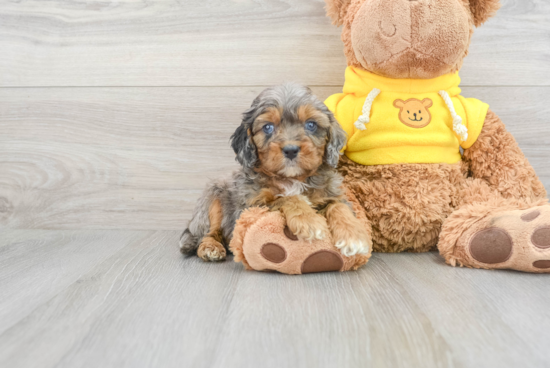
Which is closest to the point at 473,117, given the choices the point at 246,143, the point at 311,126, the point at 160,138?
the point at 311,126

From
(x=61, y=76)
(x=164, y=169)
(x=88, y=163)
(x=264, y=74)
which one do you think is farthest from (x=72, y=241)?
(x=264, y=74)

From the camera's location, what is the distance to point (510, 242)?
5.12 ft

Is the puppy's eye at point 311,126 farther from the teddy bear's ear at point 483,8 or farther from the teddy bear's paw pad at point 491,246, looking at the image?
the teddy bear's ear at point 483,8

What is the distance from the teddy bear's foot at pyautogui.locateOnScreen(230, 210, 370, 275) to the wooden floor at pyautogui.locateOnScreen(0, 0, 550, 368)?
2.0 inches

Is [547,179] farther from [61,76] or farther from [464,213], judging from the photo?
[61,76]

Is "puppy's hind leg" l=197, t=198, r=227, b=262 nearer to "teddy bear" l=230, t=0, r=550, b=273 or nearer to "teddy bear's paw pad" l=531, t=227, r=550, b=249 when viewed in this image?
"teddy bear" l=230, t=0, r=550, b=273

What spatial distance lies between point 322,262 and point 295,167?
0.38 meters

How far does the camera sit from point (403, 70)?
1822 mm

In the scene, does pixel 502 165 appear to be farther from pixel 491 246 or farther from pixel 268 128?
pixel 268 128

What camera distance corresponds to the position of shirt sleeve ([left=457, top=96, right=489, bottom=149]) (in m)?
1.90

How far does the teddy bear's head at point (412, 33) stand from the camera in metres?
1.70

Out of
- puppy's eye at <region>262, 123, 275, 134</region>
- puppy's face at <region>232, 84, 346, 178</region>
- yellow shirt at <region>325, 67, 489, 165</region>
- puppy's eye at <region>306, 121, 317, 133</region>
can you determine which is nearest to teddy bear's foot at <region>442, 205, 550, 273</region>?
yellow shirt at <region>325, 67, 489, 165</region>

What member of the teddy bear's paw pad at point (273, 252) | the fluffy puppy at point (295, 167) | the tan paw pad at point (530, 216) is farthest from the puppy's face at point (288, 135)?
the tan paw pad at point (530, 216)

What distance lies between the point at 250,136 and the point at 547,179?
5.65ft
